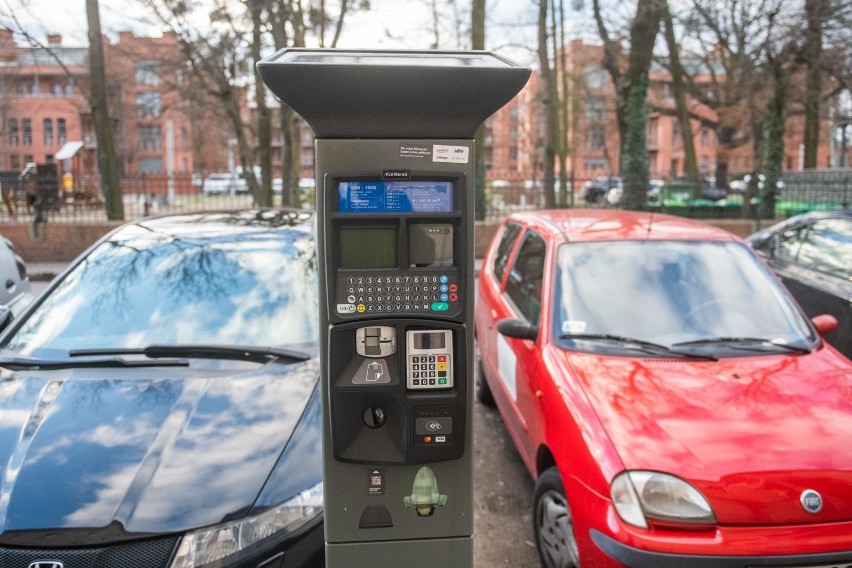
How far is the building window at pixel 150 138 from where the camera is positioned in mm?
64381

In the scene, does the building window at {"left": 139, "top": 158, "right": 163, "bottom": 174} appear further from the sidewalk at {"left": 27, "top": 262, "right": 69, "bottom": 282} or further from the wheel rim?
the wheel rim

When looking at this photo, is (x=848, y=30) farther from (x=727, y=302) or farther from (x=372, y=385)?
(x=372, y=385)

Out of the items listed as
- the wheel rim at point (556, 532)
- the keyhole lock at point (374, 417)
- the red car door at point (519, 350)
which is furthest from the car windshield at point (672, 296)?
the keyhole lock at point (374, 417)

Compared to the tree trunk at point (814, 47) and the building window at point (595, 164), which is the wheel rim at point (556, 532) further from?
the building window at point (595, 164)

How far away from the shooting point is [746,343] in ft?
11.7

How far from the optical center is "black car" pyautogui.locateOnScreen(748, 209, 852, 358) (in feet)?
17.4

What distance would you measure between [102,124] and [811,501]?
653 inches

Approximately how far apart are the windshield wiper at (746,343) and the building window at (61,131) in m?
69.0

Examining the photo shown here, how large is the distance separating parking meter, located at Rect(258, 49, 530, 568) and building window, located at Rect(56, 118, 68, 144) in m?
69.5

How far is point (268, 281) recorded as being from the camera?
372 centimetres

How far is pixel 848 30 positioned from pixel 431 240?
15.1m

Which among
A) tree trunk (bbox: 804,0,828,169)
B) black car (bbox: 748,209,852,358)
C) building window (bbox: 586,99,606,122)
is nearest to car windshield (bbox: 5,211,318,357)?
black car (bbox: 748,209,852,358)

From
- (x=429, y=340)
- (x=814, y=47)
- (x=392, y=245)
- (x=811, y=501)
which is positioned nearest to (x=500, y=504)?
(x=811, y=501)

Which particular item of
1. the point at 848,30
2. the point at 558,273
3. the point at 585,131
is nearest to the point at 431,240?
the point at 558,273
